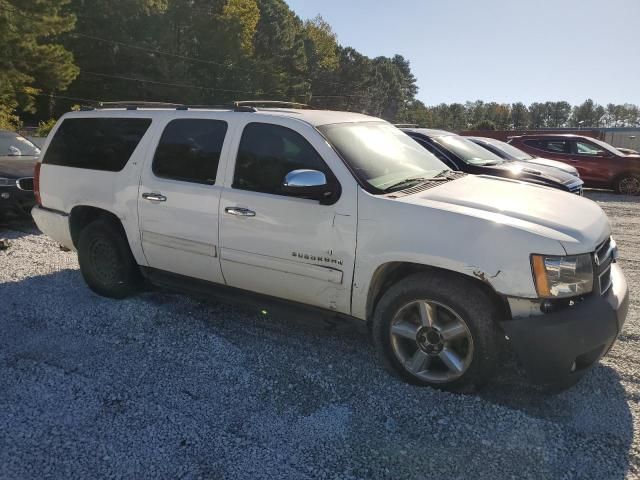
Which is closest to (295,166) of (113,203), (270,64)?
(113,203)

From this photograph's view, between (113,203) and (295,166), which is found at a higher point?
(295,166)

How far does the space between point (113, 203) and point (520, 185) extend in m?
3.57

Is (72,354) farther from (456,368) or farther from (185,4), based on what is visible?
(185,4)

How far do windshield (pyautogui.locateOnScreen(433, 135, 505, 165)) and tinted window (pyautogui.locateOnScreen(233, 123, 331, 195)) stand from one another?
5.07 meters

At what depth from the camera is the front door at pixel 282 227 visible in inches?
140

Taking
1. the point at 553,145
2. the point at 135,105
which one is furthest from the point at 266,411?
the point at 553,145

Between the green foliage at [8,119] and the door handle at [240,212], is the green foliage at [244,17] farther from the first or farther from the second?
the door handle at [240,212]

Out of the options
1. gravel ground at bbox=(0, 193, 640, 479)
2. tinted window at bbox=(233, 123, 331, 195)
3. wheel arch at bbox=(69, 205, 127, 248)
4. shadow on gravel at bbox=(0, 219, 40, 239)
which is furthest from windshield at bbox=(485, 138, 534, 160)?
shadow on gravel at bbox=(0, 219, 40, 239)

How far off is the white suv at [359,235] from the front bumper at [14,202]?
351cm

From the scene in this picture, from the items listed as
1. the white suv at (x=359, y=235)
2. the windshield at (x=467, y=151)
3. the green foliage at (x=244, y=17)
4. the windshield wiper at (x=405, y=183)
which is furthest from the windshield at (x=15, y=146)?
the green foliage at (x=244, y=17)

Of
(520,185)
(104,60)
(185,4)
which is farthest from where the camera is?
(185,4)

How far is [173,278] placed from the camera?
4629 mm

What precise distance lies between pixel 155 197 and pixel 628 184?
13.7m

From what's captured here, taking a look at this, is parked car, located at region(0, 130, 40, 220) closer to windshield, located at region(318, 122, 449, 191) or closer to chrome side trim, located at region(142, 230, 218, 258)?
chrome side trim, located at region(142, 230, 218, 258)
